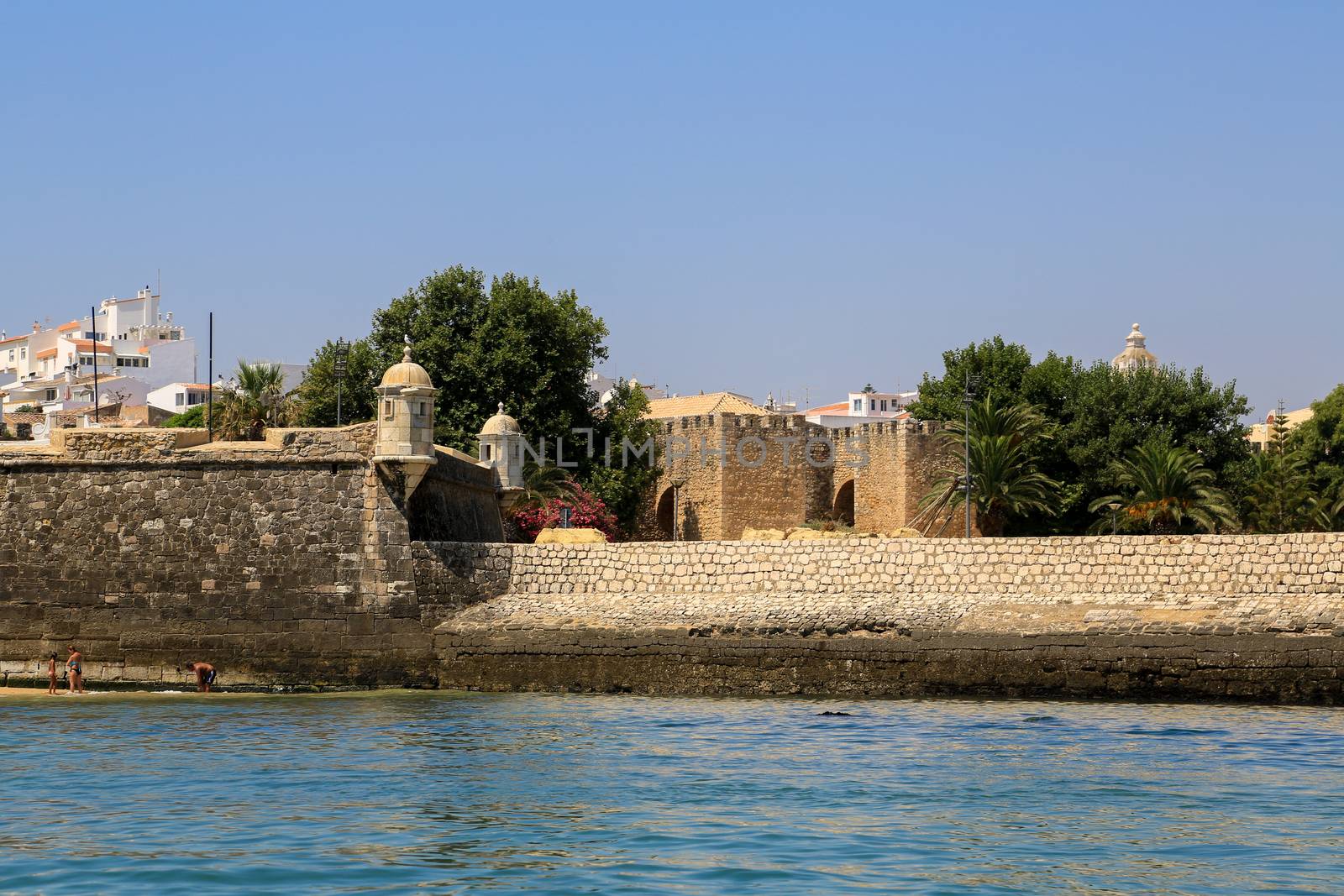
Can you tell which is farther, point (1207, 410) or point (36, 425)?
point (36, 425)

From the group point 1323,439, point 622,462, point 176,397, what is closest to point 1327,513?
point 1323,439

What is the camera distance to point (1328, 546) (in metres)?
20.7

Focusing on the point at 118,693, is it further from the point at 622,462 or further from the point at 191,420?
the point at 191,420

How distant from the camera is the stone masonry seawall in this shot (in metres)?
20.2

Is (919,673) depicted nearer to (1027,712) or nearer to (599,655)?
(1027,712)

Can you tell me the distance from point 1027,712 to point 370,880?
33.4ft

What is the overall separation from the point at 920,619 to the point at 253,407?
81.3 ft

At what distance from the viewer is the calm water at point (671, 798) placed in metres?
11.9

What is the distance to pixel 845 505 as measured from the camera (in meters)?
50.8

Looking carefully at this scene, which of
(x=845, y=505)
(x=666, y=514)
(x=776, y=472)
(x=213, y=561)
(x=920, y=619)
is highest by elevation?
(x=776, y=472)

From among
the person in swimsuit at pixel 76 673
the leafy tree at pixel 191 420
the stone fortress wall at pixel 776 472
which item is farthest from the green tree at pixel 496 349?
the leafy tree at pixel 191 420

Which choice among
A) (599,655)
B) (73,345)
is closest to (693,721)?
(599,655)

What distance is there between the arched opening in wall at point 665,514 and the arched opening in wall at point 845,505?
188 inches

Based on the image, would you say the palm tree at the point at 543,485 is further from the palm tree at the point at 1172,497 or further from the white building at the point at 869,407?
the white building at the point at 869,407
